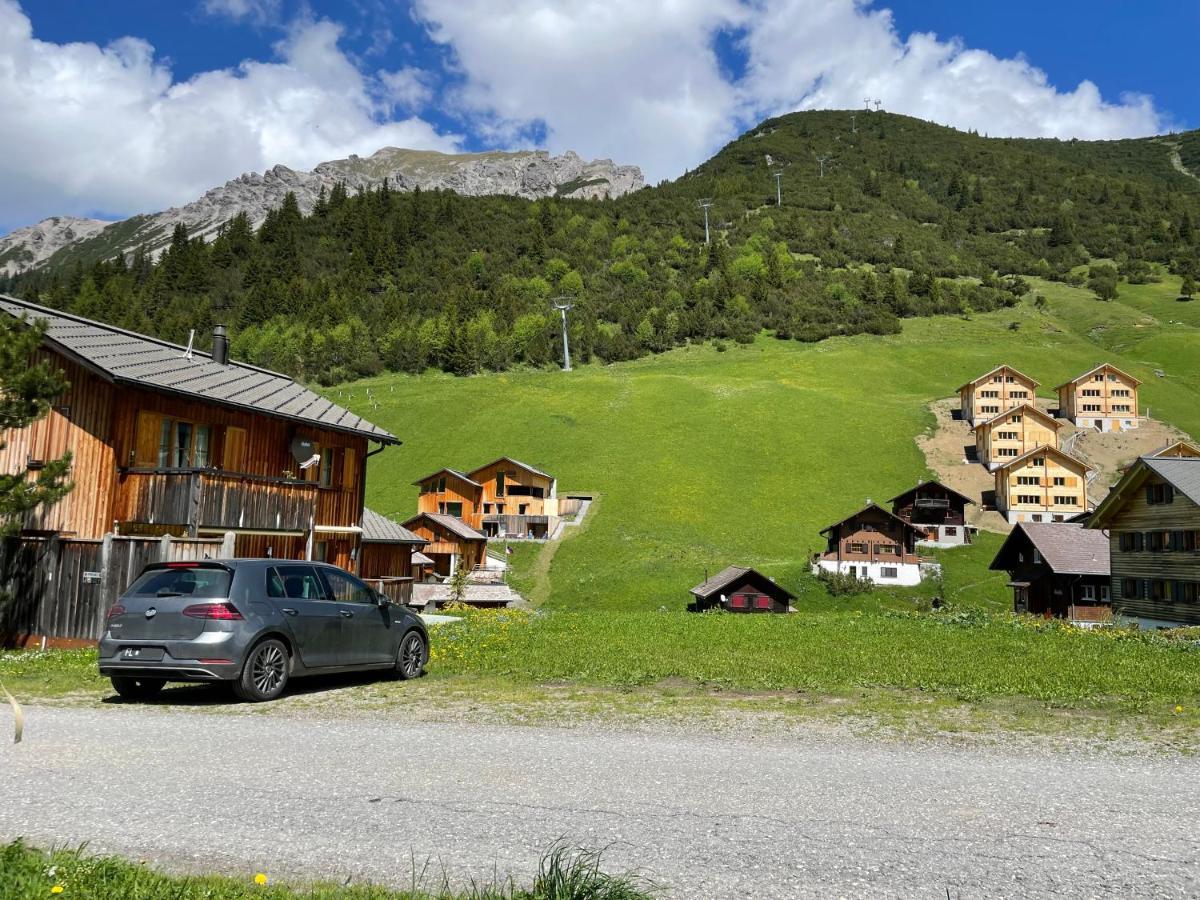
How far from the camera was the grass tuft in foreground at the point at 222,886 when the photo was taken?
3.90 m

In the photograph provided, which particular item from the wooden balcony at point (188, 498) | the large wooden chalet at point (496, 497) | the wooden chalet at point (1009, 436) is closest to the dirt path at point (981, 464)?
the wooden chalet at point (1009, 436)

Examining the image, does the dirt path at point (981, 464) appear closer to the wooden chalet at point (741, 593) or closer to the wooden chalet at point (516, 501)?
the wooden chalet at point (741, 593)

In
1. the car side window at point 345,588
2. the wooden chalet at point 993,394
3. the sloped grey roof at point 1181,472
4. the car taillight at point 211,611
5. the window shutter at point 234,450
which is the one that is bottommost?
the car taillight at point 211,611

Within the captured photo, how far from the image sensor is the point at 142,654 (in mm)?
11352

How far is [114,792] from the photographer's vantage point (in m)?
6.45

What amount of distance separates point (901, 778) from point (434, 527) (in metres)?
61.1

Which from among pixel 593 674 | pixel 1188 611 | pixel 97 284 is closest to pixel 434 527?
pixel 1188 611

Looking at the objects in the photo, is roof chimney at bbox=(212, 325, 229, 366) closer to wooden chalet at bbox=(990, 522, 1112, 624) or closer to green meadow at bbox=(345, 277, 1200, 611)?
green meadow at bbox=(345, 277, 1200, 611)

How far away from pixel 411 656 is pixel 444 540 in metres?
53.1

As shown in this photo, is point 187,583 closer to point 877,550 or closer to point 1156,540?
point 1156,540

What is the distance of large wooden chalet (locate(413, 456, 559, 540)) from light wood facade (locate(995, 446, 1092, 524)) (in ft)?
151

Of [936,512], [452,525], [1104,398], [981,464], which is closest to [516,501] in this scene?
[452,525]

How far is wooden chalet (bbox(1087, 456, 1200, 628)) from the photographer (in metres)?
37.8

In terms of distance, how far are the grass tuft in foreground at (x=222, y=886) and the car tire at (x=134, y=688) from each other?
321 inches
